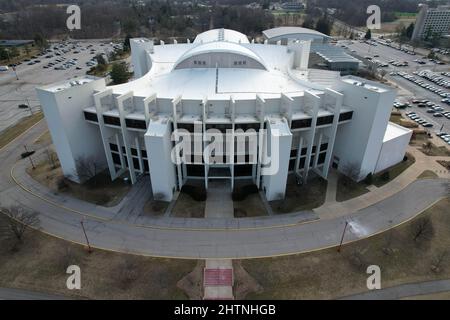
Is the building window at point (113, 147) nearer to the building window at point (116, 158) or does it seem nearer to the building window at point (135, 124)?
the building window at point (116, 158)

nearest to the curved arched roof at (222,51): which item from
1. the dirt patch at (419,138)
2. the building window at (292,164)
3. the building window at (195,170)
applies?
the building window at (292,164)

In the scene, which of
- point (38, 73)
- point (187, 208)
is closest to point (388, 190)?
point (187, 208)

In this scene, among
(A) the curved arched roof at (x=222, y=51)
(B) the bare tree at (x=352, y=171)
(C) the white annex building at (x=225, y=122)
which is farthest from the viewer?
(A) the curved arched roof at (x=222, y=51)

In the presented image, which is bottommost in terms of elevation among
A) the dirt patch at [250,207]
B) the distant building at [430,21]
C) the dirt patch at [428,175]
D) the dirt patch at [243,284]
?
the dirt patch at [243,284]

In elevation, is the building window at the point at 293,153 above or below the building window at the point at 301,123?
below

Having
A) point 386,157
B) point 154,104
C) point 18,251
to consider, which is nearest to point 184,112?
point 154,104

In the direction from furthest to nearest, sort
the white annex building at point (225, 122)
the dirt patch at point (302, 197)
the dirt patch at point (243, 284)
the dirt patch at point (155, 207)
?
the dirt patch at point (302, 197) → the white annex building at point (225, 122) → the dirt patch at point (155, 207) → the dirt patch at point (243, 284)
